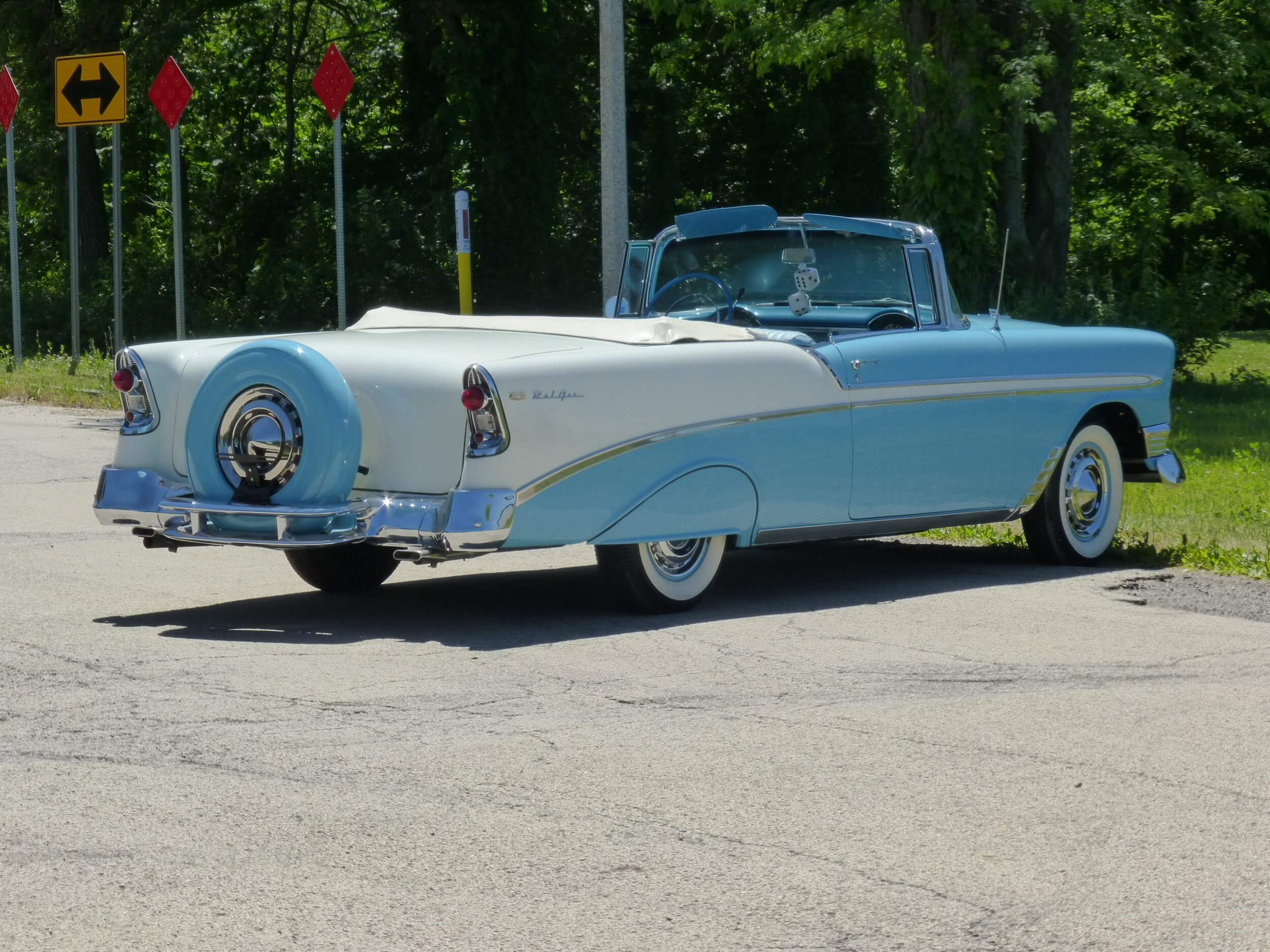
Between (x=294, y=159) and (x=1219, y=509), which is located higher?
(x=294, y=159)

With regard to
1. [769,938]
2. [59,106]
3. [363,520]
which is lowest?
[769,938]

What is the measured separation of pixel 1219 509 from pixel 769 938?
752cm

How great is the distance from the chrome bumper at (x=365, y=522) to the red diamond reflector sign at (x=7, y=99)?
1535cm

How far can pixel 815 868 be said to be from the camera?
4.07 m

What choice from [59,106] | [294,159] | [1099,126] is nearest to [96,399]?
[59,106]

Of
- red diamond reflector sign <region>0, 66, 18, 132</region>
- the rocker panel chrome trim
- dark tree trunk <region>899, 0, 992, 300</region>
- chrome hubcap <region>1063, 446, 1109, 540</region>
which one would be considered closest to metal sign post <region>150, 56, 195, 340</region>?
red diamond reflector sign <region>0, 66, 18, 132</region>

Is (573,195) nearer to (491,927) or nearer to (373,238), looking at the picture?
(373,238)

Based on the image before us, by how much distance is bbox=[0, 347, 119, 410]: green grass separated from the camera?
18.7 m

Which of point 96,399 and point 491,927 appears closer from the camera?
point 491,927

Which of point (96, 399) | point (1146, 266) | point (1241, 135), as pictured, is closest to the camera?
point (96, 399)

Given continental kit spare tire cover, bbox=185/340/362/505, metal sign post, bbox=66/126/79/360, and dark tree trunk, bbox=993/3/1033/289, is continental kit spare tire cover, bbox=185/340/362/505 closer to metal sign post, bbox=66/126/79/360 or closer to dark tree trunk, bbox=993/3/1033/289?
dark tree trunk, bbox=993/3/1033/289

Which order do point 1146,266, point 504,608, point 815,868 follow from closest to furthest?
point 815,868 → point 504,608 → point 1146,266

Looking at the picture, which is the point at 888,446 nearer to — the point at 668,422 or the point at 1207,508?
the point at 668,422

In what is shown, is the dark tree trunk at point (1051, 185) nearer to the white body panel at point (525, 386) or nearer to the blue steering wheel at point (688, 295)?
the blue steering wheel at point (688, 295)
